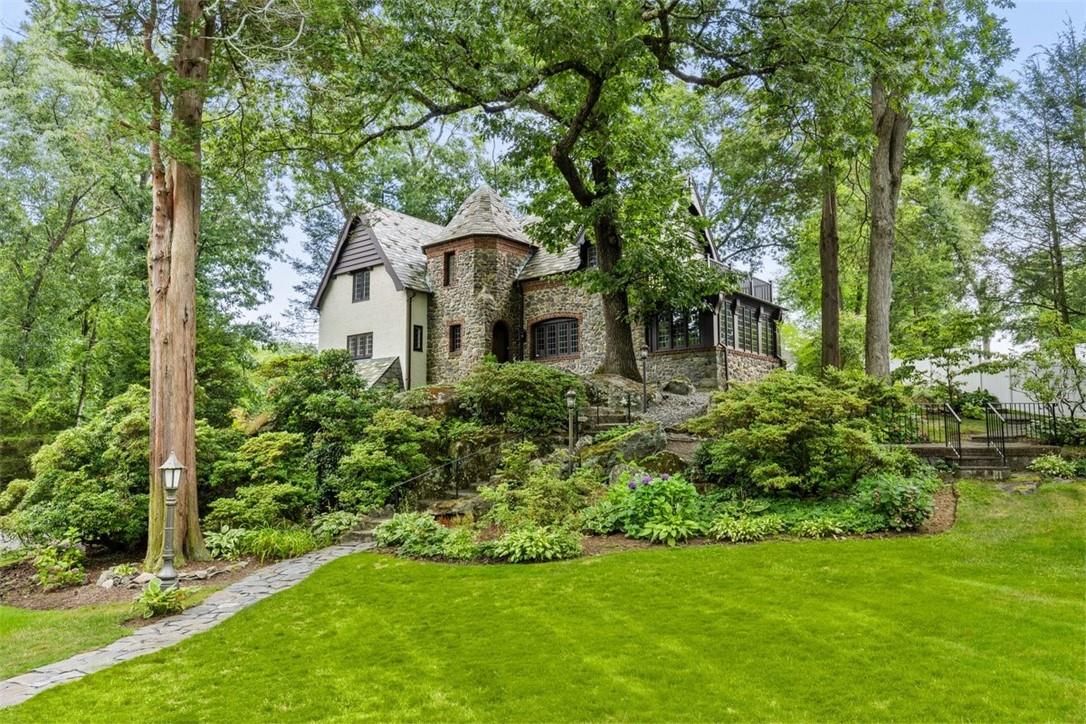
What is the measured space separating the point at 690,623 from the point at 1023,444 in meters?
8.59

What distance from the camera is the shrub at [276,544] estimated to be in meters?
8.93

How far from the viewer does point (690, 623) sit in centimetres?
525

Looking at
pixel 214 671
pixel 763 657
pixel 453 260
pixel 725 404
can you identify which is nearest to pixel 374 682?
pixel 214 671

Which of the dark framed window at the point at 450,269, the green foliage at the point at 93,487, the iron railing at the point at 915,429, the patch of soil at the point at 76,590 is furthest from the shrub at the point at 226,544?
the dark framed window at the point at 450,269

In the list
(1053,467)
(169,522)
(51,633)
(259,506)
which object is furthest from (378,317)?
(1053,467)

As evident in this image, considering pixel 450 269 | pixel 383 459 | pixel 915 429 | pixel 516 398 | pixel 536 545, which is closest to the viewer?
pixel 536 545

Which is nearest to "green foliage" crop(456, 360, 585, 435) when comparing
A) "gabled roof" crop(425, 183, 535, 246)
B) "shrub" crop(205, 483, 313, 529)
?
"shrub" crop(205, 483, 313, 529)

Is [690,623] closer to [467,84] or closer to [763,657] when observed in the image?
[763,657]

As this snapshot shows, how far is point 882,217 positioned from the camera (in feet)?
44.9

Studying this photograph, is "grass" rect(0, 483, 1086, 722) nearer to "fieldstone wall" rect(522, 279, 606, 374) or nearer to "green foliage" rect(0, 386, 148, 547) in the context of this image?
"green foliage" rect(0, 386, 148, 547)

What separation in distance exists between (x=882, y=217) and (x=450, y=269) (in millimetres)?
13832

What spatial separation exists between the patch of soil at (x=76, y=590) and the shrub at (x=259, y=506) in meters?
1.00

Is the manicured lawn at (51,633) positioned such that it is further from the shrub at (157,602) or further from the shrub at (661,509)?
the shrub at (661,509)

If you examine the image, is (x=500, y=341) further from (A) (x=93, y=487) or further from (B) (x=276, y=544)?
(A) (x=93, y=487)
